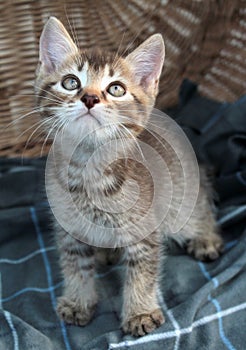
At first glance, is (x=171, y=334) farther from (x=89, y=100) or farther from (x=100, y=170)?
(x=89, y=100)

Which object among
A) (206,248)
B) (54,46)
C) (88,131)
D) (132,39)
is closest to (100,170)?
(88,131)

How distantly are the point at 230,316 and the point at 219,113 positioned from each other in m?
0.86

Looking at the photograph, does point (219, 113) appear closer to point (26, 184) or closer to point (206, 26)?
point (206, 26)

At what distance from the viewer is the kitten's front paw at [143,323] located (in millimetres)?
1269

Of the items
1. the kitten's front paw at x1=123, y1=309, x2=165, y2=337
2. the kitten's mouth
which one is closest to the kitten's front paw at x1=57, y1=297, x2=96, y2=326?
the kitten's front paw at x1=123, y1=309, x2=165, y2=337

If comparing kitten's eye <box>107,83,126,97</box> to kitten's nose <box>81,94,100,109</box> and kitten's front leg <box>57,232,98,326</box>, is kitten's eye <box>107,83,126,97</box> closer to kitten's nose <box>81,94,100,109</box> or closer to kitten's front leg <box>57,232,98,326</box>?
kitten's nose <box>81,94,100,109</box>

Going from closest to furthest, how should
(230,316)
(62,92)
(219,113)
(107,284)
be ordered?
(62,92)
(230,316)
(107,284)
(219,113)

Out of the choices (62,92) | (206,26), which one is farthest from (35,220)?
(206,26)

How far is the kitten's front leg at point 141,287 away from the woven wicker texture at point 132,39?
0.52m

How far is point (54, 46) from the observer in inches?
51.4

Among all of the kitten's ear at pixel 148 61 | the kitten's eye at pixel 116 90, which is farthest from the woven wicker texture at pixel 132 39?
the kitten's eye at pixel 116 90

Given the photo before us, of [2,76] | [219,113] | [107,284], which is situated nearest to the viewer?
[107,284]

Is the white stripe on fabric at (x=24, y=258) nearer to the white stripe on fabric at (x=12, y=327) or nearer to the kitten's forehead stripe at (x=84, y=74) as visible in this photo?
the white stripe on fabric at (x=12, y=327)

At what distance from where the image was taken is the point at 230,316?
1318 mm
